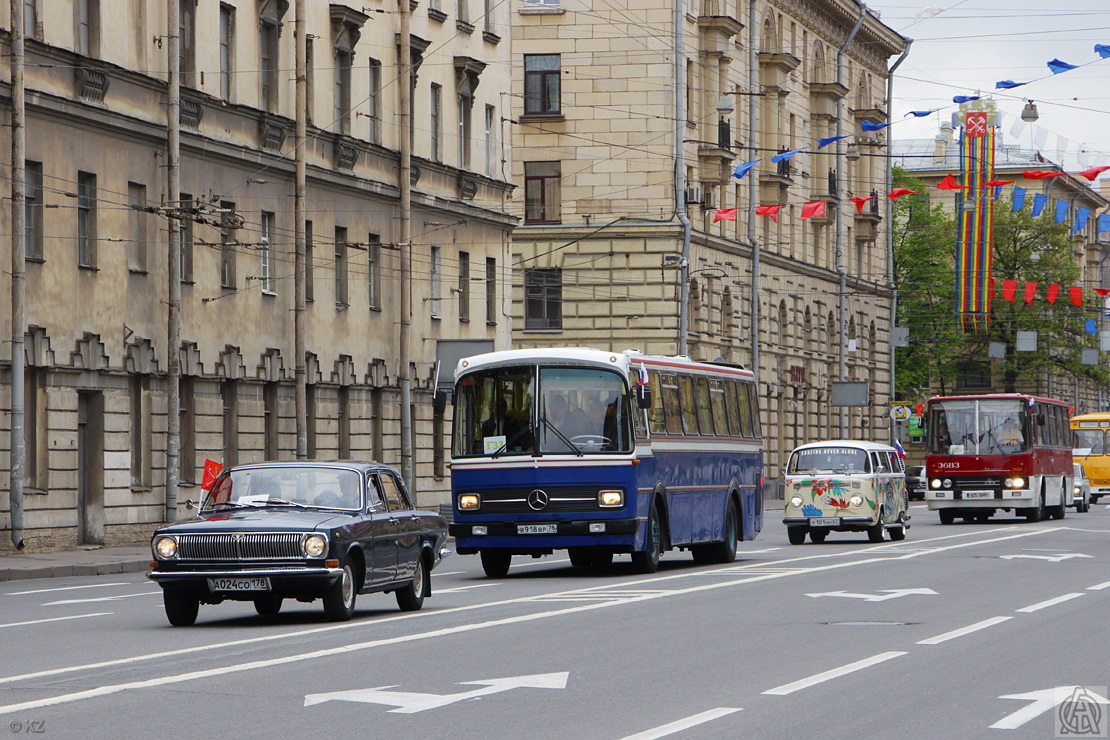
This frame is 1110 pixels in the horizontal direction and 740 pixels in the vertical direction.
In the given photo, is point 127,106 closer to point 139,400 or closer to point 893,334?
point 139,400

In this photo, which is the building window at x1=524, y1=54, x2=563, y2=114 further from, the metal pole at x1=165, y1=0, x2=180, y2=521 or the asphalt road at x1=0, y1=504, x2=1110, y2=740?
the asphalt road at x1=0, y1=504, x2=1110, y2=740

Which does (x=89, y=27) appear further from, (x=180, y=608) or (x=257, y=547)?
(x=257, y=547)

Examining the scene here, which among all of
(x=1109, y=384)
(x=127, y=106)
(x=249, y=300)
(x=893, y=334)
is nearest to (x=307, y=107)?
(x=249, y=300)

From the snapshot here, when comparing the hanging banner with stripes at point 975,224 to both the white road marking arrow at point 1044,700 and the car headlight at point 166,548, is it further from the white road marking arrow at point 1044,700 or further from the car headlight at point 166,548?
the white road marking arrow at point 1044,700

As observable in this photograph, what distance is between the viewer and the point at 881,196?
84.1m

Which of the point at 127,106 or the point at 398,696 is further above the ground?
the point at 127,106

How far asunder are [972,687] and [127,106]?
26.5 metres

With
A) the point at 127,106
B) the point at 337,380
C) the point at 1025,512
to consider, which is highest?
the point at 127,106

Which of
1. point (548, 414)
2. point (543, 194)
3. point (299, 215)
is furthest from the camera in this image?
point (543, 194)

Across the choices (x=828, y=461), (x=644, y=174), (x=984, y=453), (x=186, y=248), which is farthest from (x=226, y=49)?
(x=644, y=174)

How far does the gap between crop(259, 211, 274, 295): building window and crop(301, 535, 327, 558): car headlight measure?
25.0m

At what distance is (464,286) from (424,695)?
40733 millimetres

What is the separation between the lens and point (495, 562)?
87.4 feet

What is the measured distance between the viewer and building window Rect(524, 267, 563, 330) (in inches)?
2525
